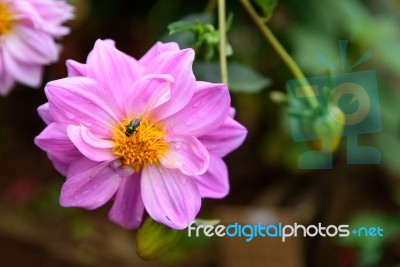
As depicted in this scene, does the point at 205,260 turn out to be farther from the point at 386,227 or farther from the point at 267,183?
the point at 386,227

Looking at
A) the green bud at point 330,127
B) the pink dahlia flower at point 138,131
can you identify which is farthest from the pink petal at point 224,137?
the green bud at point 330,127

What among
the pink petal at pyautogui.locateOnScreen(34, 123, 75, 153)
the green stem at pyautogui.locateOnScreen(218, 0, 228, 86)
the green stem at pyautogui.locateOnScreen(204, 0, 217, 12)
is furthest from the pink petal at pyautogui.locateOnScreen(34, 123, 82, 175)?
the green stem at pyautogui.locateOnScreen(204, 0, 217, 12)

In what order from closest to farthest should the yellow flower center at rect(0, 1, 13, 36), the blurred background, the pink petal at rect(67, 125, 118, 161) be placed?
the pink petal at rect(67, 125, 118, 161) < the yellow flower center at rect(0, 1, 13, 36) < the blurred background

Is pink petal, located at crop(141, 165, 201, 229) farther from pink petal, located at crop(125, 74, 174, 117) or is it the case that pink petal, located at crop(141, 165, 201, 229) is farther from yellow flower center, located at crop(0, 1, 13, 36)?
yellow flower center, located at crop(0, 1, 13, 36)

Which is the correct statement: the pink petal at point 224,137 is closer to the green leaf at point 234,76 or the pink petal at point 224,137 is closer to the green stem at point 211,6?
the green leaf at point 234,76

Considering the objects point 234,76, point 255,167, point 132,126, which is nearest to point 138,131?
point 132,126

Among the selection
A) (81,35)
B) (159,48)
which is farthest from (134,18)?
(159,48)

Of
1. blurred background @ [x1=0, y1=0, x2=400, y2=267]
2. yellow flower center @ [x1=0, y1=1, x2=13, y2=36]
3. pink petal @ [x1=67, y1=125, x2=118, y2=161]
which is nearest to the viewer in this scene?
pink petal @ [x1=67, y1=125, x2=118, y2=161]
